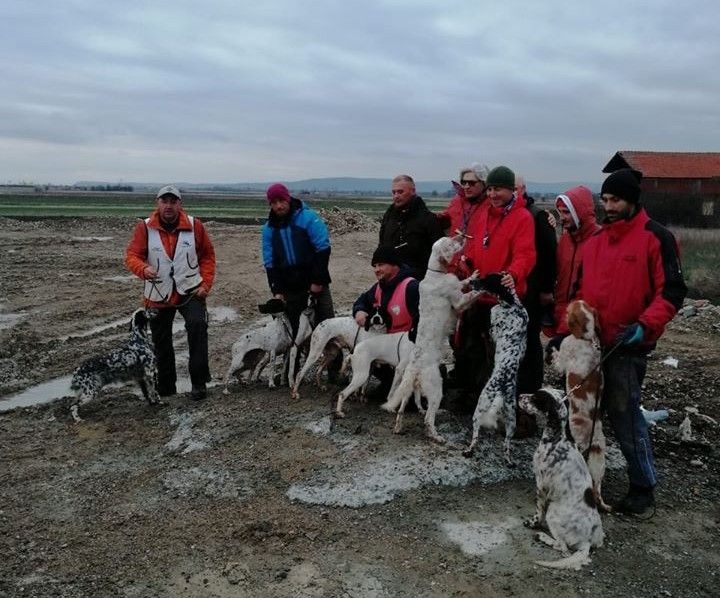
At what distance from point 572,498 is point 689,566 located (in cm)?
95

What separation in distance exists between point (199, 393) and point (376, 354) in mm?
2502

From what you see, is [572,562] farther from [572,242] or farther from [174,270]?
[174,270]

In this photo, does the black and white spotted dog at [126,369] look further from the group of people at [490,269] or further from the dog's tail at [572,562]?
the dog's tail at [572,562]

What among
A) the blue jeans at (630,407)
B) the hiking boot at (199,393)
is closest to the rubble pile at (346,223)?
the hiking boot at (199,393)

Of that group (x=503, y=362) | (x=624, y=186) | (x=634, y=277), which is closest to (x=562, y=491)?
(x=503, y=362)

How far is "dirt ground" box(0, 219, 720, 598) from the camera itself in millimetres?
4406

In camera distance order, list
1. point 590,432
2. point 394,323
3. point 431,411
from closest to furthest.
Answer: point 590,432
point 431,411
point 394,323

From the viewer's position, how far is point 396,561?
15.0ft

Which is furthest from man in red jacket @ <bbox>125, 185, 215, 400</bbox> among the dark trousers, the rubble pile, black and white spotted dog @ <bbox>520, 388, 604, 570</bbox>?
the rubble pile

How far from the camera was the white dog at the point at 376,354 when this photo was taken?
6.74 m

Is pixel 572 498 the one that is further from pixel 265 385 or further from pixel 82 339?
pixel 82 339

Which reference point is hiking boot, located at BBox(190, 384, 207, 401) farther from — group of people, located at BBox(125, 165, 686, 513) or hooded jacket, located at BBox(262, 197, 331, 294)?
hooded jacket, located at BBox(262, 197, 331, 294)

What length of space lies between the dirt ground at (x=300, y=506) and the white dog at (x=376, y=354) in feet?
1.12

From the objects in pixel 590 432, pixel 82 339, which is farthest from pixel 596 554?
pixel 82 339
